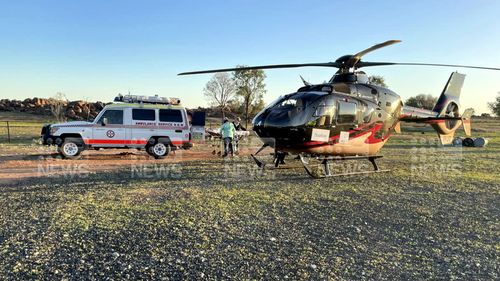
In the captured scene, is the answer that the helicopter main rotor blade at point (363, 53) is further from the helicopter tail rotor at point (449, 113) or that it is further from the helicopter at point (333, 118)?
the helicopter tail rotor at point (449, 113)

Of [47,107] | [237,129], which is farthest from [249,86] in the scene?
[47,107]

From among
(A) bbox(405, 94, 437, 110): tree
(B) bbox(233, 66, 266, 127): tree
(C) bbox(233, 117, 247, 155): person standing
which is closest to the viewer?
(C) bbox(233, 117, 247, 155): person standing

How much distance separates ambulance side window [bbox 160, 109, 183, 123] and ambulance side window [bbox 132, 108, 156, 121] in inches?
14.1

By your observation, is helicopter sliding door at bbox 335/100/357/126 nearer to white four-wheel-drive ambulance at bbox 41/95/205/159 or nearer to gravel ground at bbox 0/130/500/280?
gravel ground at bbox 0/130/500/280

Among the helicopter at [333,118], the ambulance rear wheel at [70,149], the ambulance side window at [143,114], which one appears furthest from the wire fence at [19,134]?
the helicopter at [333,118]

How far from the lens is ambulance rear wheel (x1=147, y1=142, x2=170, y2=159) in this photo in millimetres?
13480

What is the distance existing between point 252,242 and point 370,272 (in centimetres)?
157

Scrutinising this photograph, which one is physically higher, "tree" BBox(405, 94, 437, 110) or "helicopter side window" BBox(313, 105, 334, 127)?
"tree" BBox(405, 94, 437, 110)

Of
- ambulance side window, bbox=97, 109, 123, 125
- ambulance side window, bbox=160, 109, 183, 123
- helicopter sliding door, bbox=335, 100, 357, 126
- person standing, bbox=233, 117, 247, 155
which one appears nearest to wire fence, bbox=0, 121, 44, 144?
ambulance side window, bbox=97, 109, 123, 125

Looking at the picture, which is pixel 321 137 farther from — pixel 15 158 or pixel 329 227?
pixel 15 158

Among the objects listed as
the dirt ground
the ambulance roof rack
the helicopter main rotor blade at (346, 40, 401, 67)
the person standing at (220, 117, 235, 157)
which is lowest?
the dirt ground

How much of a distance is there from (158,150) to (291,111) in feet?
22.3

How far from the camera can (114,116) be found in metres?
13.0

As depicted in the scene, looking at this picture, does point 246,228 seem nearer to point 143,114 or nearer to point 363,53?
point 363,53
